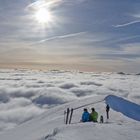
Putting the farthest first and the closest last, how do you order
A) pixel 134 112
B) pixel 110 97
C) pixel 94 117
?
pixel 110 97, pixel 134 112, pixel 94 117

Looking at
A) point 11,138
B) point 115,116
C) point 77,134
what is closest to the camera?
point 77,134

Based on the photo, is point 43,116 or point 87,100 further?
point 87,100

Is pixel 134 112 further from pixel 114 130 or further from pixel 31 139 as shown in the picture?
pixel 114 130

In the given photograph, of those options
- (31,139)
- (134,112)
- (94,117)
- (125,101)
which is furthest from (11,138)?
(125,101)

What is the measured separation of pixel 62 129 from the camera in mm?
26359

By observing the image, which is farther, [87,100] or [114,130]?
[87,100]

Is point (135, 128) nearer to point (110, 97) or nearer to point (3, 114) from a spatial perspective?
point (110, 97)

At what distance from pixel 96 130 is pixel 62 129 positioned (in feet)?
9.23

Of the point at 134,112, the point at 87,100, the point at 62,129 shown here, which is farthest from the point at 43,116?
the point at 62,129

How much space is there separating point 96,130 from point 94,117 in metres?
5.70

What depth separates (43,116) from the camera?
55.7 m

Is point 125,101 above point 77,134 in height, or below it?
above

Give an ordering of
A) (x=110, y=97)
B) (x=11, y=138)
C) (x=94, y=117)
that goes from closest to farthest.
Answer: (x=94, y=117) < (x=11, y=138) < (x=110, y=97)

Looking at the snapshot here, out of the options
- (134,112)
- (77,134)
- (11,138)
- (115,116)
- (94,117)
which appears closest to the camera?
(77,134)
